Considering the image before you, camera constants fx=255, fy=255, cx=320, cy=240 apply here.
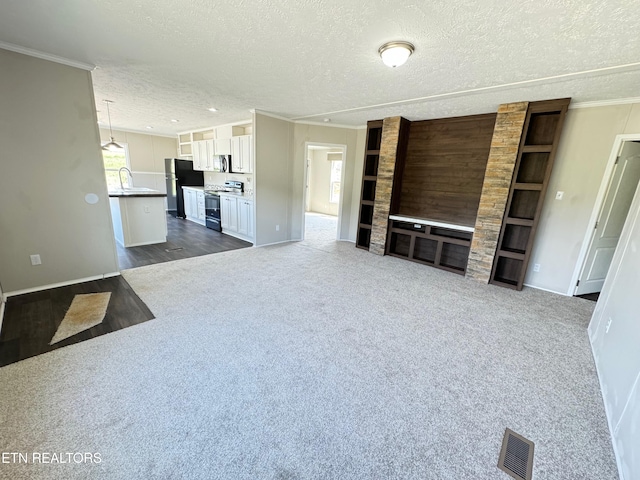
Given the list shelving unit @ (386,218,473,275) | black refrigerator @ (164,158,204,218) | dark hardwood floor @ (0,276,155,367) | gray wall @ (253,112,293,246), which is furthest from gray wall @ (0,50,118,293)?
shelving unit @ (386,218,473,275)

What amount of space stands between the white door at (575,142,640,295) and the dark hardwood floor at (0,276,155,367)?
5.61 m

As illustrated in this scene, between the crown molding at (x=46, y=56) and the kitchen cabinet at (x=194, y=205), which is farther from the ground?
the crown molding at (x=46, y=56)

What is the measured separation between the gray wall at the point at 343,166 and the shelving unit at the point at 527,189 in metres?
2.80

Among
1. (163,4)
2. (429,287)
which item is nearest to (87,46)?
(163,4)

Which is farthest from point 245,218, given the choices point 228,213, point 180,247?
point 180,247

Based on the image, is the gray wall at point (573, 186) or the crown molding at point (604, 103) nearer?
the crown molding at point (604, 103)

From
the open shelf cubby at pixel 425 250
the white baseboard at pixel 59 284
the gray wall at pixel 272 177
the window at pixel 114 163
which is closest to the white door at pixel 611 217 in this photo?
the open shelf cubby at pixel 425 250

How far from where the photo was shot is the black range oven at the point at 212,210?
6242mm

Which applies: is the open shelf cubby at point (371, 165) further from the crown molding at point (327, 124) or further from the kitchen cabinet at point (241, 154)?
the kitchen cabinet at point (241, 154)

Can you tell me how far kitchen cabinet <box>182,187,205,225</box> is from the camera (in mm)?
6860

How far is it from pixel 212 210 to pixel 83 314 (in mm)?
4091

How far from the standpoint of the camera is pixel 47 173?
2.86 metres

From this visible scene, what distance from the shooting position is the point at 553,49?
2.06 meters

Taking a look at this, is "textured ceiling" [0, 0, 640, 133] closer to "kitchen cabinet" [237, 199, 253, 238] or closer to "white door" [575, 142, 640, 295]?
"white door" [575, 142, 640, 295]
